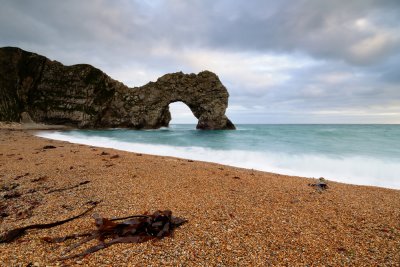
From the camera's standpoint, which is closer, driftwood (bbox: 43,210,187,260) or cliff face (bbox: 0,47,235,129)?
driftwood (bbox: 43,210,187,260)

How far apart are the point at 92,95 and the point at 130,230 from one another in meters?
44.8

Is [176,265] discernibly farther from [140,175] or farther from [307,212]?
[140,175]

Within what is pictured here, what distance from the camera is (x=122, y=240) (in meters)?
2.38

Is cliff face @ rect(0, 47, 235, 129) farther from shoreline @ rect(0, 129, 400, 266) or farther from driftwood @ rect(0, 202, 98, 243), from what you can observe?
driftwood @ rect(0, 202, 98, 243)

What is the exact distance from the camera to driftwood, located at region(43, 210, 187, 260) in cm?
238

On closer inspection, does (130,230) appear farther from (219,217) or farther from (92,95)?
(92,95)

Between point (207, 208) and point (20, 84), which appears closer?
point (207, 208)

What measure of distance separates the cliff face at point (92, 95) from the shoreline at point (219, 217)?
36.9 m

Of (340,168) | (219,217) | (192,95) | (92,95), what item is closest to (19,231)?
(219,217)

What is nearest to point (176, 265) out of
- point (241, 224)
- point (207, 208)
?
point (241, 224)

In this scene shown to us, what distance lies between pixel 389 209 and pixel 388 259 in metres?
1.88

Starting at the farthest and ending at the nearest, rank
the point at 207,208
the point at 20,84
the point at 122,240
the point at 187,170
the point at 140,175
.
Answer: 1. the point at 20,84
2. the point at 187,170
3. the point at 140,175
4. the point at 207,208
5. the point at 122,240

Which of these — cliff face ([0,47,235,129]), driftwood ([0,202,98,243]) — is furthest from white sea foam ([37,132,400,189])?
cliff face ([0,47,235,129])

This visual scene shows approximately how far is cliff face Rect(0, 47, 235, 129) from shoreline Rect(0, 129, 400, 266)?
3686cm
